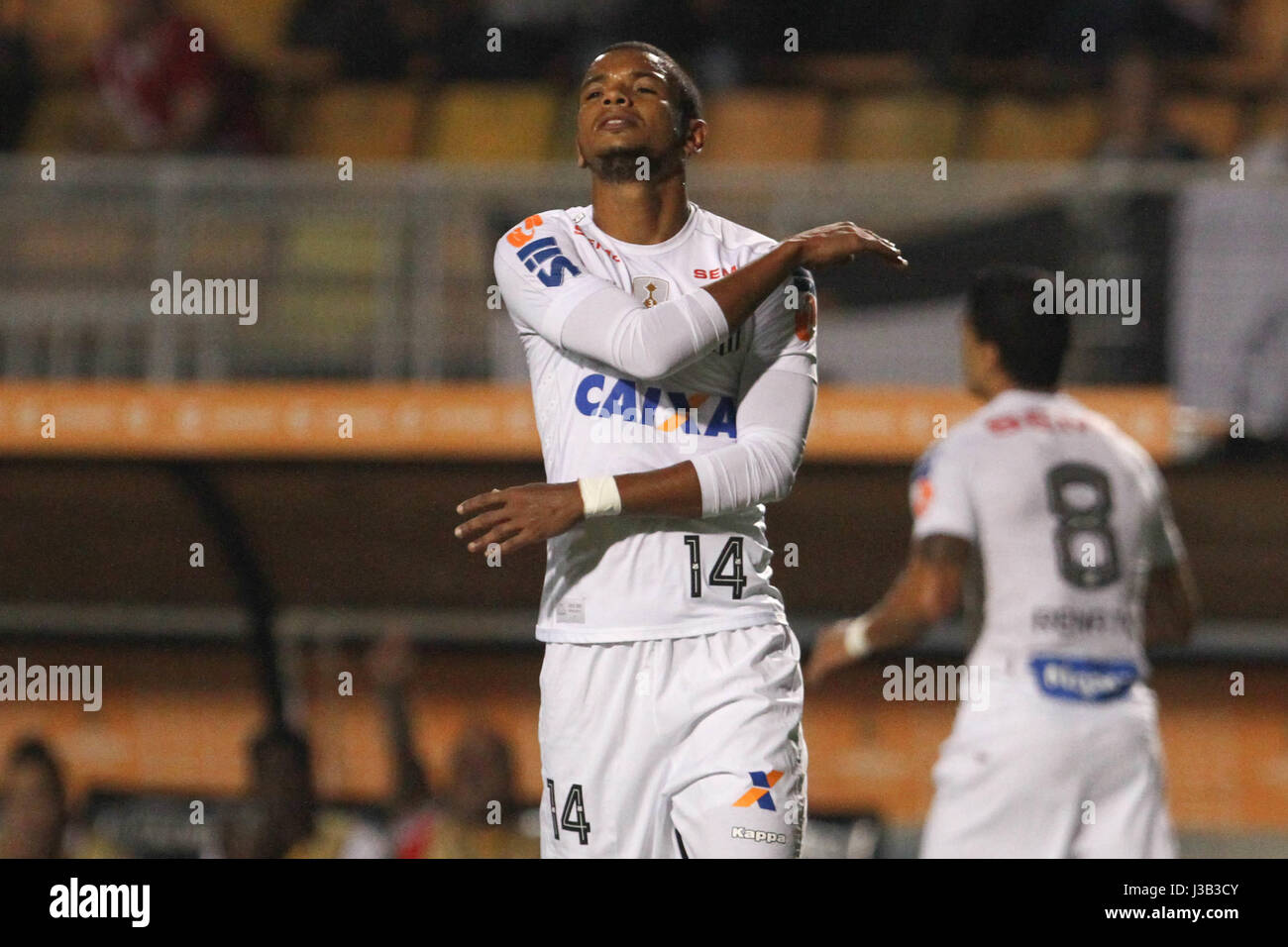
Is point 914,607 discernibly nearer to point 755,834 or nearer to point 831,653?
point 831,653

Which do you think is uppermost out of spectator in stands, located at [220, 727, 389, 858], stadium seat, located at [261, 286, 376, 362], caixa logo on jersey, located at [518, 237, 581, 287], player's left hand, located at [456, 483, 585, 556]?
stadium seat, located at [261, 286, 376, 362]

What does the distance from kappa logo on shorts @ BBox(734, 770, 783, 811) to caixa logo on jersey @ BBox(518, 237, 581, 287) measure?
1.12 metres

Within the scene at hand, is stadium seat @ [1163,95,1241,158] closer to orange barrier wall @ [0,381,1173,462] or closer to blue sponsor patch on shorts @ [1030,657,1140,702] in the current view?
orange barrier wall @ [0,381,1173,462]

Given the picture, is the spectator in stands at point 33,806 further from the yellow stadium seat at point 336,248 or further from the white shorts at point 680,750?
the white shorts at point 680,750

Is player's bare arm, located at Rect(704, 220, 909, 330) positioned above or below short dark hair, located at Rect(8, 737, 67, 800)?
above

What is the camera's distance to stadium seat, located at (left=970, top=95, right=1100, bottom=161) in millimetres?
9812

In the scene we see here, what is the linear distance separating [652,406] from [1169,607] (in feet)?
5.45

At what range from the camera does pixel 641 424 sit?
3963 millimetres

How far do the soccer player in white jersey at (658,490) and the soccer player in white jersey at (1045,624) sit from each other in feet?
2.23

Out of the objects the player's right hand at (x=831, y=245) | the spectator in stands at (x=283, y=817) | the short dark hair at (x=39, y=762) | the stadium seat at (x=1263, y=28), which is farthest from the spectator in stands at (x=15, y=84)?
the player's right hand at (x=831, y=245)

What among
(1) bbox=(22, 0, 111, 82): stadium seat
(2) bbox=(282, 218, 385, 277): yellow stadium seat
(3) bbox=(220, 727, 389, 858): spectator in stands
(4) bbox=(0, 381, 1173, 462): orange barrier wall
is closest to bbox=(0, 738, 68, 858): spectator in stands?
(3) bbox=(220, 727, 389, 858): spectator in stands

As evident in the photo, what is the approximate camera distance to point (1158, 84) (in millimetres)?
9109

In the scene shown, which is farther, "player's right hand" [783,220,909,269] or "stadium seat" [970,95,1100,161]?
"stadium seat" [970,95,1100,161]
